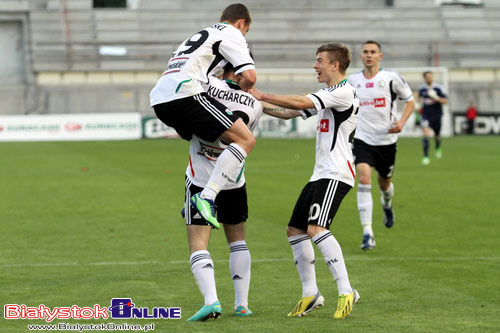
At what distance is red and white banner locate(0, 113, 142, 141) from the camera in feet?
109

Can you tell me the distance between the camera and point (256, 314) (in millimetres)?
6852

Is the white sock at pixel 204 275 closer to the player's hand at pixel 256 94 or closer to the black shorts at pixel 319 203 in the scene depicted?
the black shorts at pixel 319 203

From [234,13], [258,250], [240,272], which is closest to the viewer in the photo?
[234,13]

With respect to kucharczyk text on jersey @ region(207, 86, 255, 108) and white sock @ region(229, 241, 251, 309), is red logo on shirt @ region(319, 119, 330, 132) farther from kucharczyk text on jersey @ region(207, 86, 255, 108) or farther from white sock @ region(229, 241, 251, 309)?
white sock @ region(229, 241, 251, 309)

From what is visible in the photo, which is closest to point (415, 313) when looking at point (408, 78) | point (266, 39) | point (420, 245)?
point (420, 245)

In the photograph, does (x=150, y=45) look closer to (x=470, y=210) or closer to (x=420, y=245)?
(x=470, y=210)

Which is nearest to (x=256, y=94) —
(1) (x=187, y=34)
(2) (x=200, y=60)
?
(2) (x=200, y=60)

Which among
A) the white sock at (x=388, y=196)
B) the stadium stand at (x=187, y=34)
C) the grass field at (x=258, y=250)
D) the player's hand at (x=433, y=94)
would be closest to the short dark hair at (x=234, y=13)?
the grass field at (x=258, y=250)

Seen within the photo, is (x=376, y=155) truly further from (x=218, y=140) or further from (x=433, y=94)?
(x=433, y=94)

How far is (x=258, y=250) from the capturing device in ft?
33.8

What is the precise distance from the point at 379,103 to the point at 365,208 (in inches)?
61.8

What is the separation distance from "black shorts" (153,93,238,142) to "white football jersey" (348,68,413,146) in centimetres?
512

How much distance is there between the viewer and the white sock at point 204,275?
254 inches

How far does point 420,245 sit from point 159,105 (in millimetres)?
5094
